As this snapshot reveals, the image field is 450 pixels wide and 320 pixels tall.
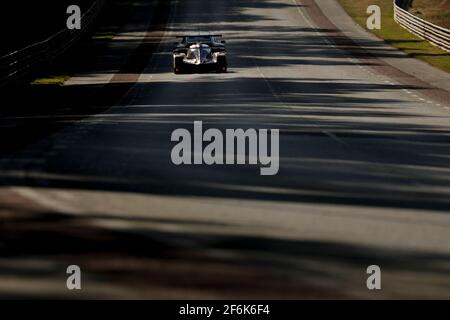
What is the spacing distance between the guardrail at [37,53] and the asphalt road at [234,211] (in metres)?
10.4

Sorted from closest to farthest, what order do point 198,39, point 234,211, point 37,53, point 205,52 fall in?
1. point 234,211
2. point 198,39
3. point 205,52
4. point 37,53

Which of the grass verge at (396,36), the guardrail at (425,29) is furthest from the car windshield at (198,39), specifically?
the guardrail at (425,29)

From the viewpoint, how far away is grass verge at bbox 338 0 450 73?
4397 cm

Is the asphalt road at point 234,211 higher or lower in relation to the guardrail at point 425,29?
lower

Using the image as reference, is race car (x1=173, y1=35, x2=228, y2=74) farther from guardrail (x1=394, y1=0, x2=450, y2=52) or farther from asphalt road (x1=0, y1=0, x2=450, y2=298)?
guardrail (x1=394, y1=0, x2=450, y2=52)

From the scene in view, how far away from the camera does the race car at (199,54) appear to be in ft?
120

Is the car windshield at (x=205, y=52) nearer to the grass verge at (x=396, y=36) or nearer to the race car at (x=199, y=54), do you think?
the race car at (x=199, y=54)

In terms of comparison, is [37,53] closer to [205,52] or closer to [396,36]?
[205,52]

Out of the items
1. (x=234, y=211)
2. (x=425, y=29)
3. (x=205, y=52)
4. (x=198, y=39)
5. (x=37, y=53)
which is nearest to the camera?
(x=234, y=211)

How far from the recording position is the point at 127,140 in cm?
1723

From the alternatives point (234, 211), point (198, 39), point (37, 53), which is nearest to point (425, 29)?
point (198, 39)

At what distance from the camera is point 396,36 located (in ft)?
179

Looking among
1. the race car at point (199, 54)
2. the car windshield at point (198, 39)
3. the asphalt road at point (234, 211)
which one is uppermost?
the car windshield at point (198, 39)

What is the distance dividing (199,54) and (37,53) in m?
7.79
